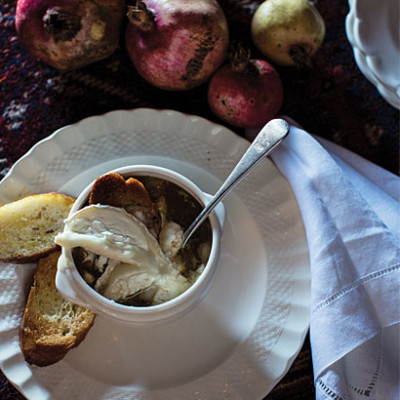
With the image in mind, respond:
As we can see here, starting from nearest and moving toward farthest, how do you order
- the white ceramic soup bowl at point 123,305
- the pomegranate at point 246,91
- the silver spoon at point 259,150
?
the white ceramic soup bowl at point 123,305, the silver spoon at point 259,150, the pomegranate at point 246,91

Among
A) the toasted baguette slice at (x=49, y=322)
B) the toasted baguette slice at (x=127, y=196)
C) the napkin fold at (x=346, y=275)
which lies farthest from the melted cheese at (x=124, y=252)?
the napkin fold at (x=346, y=275)

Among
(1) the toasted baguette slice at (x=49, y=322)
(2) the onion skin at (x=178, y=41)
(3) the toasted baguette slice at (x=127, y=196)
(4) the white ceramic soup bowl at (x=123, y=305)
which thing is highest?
(2) the onion skin at (x=178, y=41)

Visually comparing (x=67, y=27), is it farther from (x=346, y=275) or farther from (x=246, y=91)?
(x=346, y=275)

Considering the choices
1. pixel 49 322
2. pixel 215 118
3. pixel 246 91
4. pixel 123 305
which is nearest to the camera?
pixel 123 305

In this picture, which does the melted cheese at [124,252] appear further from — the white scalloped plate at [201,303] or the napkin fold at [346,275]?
the napkin fold at [346,275]

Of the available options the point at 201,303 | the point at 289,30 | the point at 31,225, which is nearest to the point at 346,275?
the point at 201,303

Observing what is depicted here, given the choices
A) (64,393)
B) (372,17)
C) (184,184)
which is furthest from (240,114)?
(64,393)

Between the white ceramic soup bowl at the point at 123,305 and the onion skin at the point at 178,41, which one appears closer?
the white ceramic soup bowl at the point at 123,305
